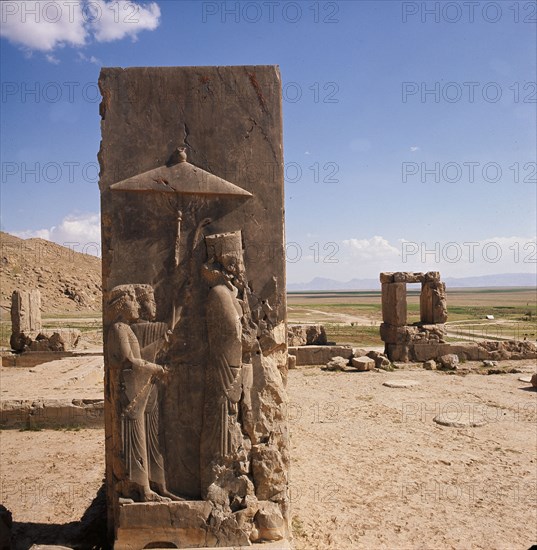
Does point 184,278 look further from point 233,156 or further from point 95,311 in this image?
point 95,311

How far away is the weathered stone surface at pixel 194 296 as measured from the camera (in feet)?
11.9

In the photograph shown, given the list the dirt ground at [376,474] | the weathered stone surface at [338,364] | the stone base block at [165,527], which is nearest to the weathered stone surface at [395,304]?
the weathered stone surface at [338,364]

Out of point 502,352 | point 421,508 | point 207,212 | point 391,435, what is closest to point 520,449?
point 391,435

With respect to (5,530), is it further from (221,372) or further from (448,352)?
(448,352)

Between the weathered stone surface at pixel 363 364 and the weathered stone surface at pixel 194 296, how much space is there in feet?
32.2

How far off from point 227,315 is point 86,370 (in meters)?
8.39

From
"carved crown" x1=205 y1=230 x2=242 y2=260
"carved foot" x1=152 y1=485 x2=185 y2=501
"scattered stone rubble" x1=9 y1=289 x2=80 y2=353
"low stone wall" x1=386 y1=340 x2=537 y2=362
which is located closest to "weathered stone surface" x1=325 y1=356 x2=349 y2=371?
"low stone wall" x1=386 y1=340 x2=537 y2=362

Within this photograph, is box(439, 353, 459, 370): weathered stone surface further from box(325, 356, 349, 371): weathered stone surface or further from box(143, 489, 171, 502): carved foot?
box(143, 489, 171, 502): carved foot

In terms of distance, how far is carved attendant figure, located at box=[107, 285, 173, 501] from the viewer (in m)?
3.62

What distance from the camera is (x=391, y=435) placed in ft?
24.7

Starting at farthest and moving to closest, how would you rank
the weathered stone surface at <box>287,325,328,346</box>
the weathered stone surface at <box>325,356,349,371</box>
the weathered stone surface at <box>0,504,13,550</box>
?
the weathered stone surface at <box>287,325,328,346</box> → the weathered stone surface at <box>325,356,349,371</box> → the weathered stone surface at <box>0,504,13,550</box>

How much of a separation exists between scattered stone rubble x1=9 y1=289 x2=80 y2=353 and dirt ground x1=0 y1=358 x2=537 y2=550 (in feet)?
18.2

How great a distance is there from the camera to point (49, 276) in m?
43.3

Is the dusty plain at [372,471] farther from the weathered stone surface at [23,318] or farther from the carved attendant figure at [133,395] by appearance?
the weathered stone surface at [23,318]
